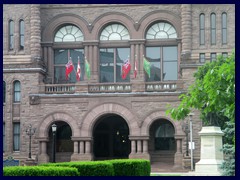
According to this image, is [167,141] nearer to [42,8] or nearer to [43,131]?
[43,131]

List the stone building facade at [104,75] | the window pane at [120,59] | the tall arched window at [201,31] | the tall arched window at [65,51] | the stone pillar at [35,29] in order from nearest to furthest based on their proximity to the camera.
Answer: the stone building facade at [104,75]
the tall arched window at [201,31]
the stone pillar at [35,29]
the window pane at [120,59]
the tall arched window at [65,51]

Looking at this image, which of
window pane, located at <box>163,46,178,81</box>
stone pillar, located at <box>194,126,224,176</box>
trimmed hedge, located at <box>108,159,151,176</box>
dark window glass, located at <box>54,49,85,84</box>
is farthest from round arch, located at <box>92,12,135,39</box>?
trimmed hedge, located at <box>108,159,151,176</box>

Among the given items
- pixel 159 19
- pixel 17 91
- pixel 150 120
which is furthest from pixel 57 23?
pixel 150 120

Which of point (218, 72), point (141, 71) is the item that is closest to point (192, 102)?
point (218, 72)

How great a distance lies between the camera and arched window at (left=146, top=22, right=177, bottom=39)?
5228cm

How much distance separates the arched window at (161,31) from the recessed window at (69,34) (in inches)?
222

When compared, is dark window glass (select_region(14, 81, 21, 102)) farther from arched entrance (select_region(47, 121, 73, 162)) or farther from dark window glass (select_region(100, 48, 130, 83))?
dark window glass (select_region(100, 48, 130, 83))

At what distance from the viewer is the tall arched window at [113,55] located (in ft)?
174

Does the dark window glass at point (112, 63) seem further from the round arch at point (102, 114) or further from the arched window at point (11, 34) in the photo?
the arched window at point (11, 34)

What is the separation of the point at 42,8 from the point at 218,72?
35344mm

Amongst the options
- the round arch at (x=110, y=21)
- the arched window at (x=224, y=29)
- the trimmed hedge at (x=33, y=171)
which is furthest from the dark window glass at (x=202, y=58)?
the trimmed hedge at (x=33, y=171)

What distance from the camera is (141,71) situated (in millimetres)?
52031

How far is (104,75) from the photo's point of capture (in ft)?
176

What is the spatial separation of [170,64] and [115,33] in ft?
16.7
